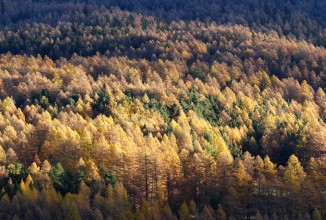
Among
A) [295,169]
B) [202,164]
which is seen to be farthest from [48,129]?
[295,169]

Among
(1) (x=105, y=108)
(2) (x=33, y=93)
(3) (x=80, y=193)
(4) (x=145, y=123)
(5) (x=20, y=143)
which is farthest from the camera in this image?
(2) (x=33, y=93)

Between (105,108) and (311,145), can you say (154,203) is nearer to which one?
(311,145)

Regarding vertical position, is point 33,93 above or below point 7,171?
above

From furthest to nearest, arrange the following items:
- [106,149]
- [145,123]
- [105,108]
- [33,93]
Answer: [33,93] → [105,108] → [145,123] → [106,149]

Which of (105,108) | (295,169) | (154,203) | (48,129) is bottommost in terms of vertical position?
(154,203)

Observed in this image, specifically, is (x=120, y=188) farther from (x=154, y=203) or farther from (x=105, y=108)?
(x=105, y=108)

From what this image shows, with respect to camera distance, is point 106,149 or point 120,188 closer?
point 120,188

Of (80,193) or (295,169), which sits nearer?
(80,193)

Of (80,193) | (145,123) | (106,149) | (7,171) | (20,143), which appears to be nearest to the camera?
(80,193)

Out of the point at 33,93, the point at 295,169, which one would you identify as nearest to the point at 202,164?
the point at 295,169
